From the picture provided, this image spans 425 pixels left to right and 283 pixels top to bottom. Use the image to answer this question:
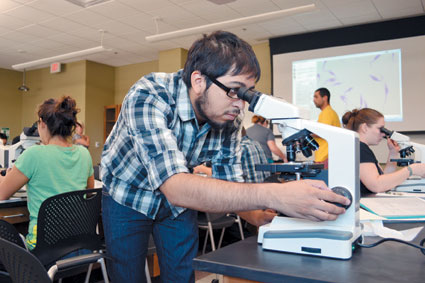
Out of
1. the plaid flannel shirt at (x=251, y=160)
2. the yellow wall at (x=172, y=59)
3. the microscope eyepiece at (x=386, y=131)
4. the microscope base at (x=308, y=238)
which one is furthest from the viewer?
the yellow wall at (x=172, y=59)

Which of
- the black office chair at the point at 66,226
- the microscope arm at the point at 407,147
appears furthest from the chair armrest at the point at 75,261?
the microscope arm at the point at 407,147

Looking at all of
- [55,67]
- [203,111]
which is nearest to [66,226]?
[203,111]

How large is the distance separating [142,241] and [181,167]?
44 centimetres

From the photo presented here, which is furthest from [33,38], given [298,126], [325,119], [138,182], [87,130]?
[298,126]

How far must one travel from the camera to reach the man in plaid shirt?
857 millimetres

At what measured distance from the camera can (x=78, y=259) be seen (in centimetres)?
143

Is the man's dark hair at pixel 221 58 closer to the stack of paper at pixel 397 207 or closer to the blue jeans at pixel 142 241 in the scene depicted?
the blue jeans at pixel 142 241

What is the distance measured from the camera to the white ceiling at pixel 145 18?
191 inches

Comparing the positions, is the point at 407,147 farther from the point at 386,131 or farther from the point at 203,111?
the point at 203,111

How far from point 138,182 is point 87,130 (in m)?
7.04

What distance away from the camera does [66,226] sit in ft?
5.53

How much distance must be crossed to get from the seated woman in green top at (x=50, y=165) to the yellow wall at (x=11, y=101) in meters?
7.46

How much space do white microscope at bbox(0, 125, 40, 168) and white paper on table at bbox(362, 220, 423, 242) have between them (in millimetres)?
2289

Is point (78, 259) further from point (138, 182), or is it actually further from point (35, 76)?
point (35, 76)
